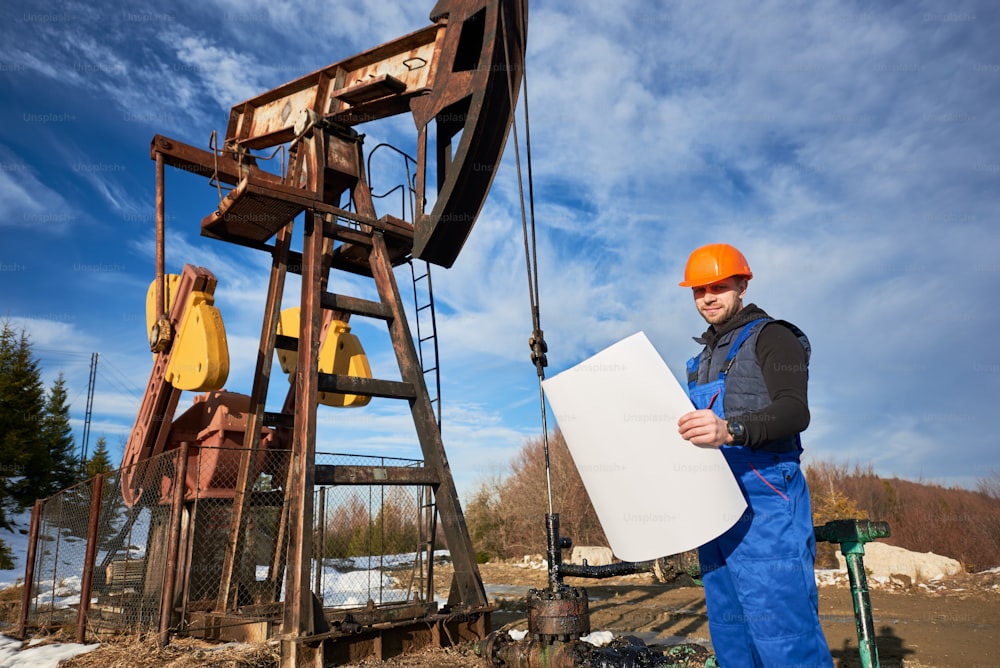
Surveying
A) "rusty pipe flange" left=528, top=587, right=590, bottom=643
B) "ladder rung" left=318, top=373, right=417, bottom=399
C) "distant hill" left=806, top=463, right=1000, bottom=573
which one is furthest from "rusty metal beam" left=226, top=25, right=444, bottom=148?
"distant hill" left=806, top=463, right=1000, bottom=573

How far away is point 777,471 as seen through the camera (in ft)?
6.98

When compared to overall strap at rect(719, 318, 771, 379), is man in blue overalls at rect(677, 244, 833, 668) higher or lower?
lower

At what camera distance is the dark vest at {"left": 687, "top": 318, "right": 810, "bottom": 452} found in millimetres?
2150

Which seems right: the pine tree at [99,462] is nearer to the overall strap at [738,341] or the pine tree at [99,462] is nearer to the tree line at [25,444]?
the tree line at [25,444]

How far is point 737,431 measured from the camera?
1.89 metres

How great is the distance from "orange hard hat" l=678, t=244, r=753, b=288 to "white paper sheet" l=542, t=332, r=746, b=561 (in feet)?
1.74

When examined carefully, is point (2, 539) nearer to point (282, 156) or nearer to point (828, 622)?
point (282, 156)

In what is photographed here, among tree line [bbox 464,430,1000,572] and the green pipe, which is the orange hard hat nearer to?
the green pipe

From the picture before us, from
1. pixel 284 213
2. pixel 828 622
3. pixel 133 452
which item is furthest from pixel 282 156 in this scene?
pixel 828 622

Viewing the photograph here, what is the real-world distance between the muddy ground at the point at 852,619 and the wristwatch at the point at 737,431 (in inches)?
122

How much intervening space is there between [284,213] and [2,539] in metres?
21.9


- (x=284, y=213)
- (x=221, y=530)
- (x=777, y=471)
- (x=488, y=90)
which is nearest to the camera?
(x=777, y=471)

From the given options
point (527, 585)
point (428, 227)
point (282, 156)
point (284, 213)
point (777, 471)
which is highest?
point (282, 156)

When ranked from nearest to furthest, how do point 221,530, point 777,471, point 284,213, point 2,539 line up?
point 777,471 < point 284,213 < point 221,530 < point 2,539
